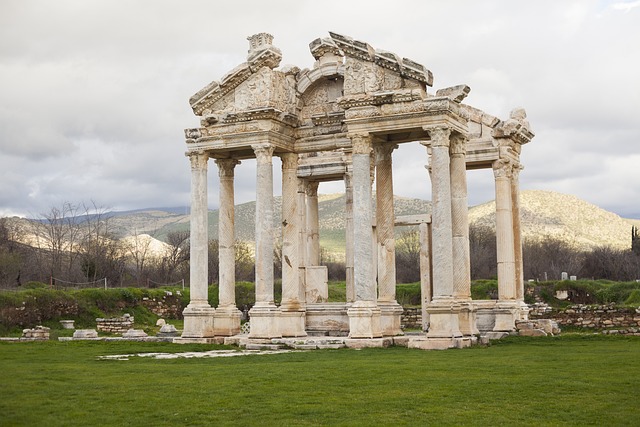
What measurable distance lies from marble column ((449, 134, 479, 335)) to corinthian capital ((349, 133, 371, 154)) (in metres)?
3.13

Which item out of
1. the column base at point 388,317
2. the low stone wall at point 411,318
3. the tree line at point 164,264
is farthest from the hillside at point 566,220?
the column base at point 388,317

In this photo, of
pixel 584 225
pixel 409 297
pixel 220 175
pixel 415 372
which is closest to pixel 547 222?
pixel 584 225

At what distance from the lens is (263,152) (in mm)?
30812

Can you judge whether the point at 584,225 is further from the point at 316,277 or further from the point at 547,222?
the point at 316,277

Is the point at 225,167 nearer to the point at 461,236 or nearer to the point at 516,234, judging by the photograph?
the point at 461,236

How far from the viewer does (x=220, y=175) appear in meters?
33.3

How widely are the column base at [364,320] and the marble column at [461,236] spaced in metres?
2.95

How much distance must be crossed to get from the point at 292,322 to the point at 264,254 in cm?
287

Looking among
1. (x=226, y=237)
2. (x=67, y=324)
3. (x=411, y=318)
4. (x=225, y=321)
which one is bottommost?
(x=411, y=318)

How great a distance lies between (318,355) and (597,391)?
10769 millimetres

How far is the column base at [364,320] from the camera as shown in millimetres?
27906

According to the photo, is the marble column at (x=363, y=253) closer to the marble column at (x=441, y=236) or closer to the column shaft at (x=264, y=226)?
the marble column at (x=441, y=236)

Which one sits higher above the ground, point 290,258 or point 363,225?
point 363,225

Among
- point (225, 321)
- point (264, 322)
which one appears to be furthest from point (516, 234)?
point (225, 321)
